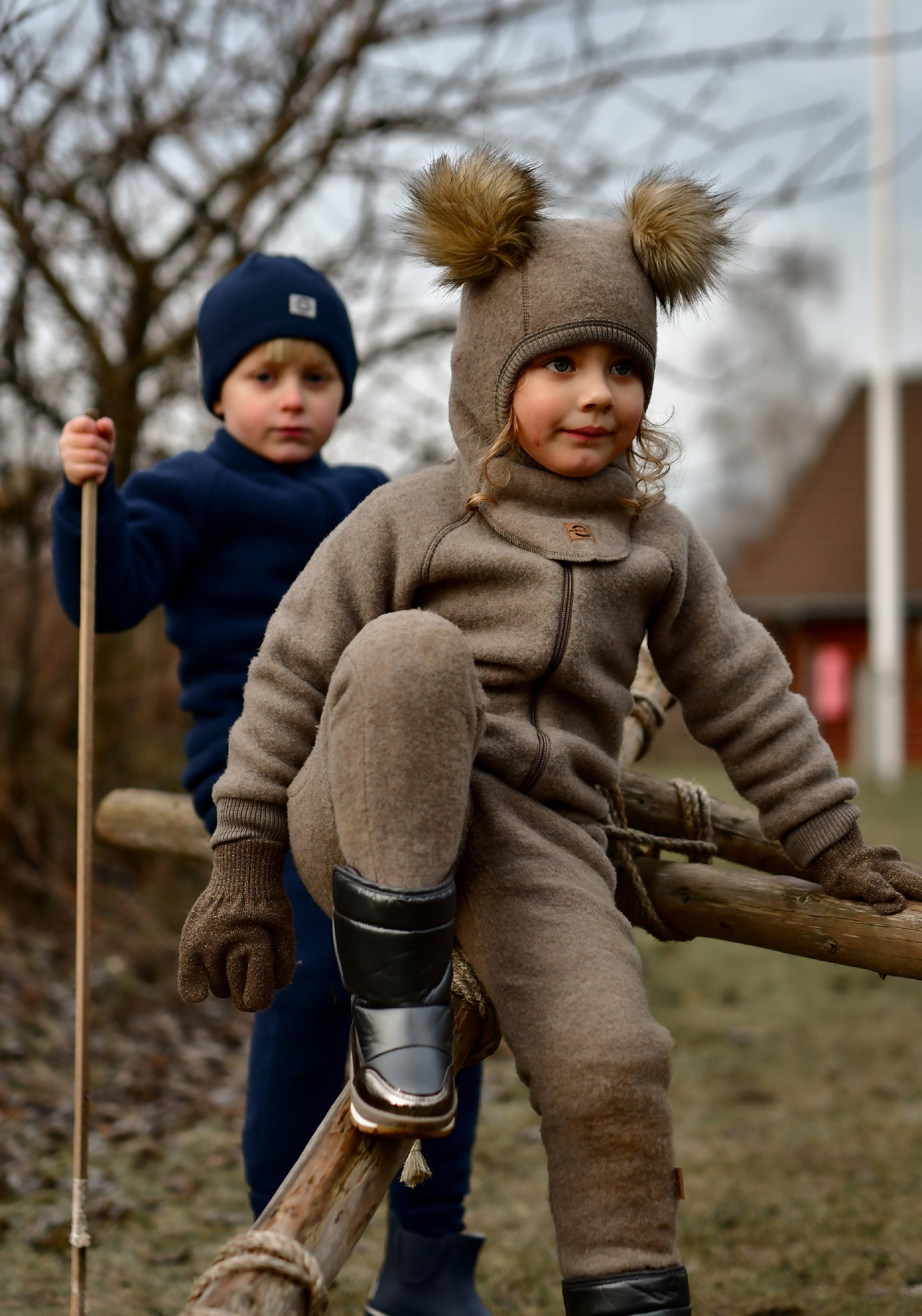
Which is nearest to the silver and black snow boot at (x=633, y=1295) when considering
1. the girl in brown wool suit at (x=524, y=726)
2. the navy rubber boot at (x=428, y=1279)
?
the girl in brown wool suit at (x=524, y=726)

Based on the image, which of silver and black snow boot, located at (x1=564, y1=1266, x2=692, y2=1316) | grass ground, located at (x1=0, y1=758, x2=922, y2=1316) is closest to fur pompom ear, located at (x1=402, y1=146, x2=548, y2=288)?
silver and black snow boot, located at (x1=564, y1=1266, x2=692, y2=1316)

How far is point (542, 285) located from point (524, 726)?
644mm

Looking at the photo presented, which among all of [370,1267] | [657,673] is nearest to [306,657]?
[657,673]

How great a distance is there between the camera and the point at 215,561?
7.93ft

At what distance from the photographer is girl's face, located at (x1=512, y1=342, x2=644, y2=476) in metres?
1.84

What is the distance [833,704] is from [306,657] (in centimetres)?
1652

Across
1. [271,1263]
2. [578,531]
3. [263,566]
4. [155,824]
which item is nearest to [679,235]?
[578,531]

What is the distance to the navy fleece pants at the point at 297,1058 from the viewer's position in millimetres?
2252

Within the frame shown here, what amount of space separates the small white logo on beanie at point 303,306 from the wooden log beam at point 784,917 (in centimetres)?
125

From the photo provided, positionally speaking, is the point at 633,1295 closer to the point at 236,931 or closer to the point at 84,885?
the point at 236,931

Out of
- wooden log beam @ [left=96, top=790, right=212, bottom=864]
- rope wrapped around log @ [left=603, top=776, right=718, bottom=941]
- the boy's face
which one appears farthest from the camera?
wooden log beam @ [left=96, top=790, right=212, bottom=864]

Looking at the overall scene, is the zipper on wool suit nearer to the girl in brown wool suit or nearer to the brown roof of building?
the girl in brown wool suit

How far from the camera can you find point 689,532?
80.3 inches

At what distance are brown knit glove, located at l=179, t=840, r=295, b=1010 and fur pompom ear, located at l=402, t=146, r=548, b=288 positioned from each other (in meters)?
0.90
